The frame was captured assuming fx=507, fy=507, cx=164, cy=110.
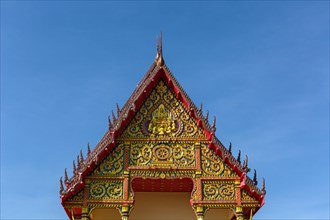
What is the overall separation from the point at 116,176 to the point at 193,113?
308 cm

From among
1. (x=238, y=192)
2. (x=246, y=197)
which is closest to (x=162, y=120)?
(x=238, y=192)

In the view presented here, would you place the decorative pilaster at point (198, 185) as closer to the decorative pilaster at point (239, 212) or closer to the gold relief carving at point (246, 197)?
the decorative pilaster at point (239, 212)

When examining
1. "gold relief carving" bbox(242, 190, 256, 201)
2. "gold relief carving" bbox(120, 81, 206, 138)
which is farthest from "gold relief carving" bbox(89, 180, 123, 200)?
"gold relief carving" bbox(242, 190, 256, 201)

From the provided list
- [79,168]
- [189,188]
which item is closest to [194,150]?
[189,188]

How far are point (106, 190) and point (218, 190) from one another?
3.35 meters

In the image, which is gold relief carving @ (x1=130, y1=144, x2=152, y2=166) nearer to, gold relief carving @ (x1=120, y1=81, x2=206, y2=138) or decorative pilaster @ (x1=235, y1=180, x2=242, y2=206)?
gold relief carving @ (x1=120, y1=81, x2=206, y2=138)

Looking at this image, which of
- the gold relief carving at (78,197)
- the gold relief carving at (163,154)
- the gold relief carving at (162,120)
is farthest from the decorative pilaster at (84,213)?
the gold relief carving at (162,120)

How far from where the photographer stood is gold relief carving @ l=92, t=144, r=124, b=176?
1527cm

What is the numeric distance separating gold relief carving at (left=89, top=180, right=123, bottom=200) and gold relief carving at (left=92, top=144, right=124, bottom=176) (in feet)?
0.89

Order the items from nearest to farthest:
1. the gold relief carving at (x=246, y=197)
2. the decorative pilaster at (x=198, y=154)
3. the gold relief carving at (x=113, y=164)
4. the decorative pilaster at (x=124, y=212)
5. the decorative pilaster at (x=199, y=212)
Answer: the decorative pilaster at (x=124, y=212) → the decorative pilaster at (x=199, y=212) → the gold relief carving at (x=246, y=197) → the gold relief carving at (x=113, y=164) → the decorative pilaster at (x=198, y=154)

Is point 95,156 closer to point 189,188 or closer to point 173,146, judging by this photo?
point 173,146

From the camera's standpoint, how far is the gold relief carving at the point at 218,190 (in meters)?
15.1

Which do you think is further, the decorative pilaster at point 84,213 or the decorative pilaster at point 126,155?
the decorative pilaster at point 126,155

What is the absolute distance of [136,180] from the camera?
15.9 metres
